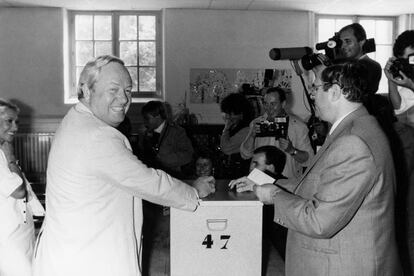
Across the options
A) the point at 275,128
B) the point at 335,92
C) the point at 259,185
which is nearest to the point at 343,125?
the point at 335,92

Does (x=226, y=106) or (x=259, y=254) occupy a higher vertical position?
(x=226, y=106)

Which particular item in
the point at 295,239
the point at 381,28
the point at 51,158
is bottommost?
the point at 295,239

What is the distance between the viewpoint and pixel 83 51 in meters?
8.18

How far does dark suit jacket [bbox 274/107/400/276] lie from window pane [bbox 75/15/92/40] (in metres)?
7.27

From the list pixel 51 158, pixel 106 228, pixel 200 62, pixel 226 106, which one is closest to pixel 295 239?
pixel 106 228

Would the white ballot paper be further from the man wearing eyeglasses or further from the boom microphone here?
the boom microphone

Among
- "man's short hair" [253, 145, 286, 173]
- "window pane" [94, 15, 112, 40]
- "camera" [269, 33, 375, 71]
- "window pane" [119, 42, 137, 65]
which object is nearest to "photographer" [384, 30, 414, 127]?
"camera" [269, 33, 375, 71]

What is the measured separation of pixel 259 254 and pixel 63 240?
0.94 m

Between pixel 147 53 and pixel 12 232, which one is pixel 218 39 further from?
pixel 12 232

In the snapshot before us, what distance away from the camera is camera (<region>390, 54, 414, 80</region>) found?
2.52 meters

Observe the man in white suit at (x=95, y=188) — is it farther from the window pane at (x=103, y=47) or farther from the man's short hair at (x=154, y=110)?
the window pane at (x=103, y=47)

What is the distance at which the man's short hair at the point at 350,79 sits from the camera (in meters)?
1.64

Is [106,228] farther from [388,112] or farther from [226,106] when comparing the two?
[226,106]

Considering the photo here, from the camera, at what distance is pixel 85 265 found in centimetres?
171
